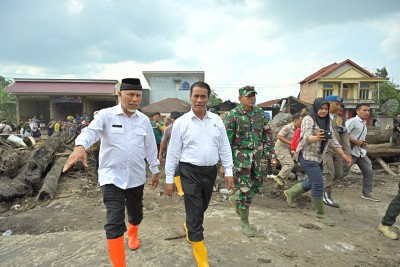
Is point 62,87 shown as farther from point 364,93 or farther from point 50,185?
point 364,93

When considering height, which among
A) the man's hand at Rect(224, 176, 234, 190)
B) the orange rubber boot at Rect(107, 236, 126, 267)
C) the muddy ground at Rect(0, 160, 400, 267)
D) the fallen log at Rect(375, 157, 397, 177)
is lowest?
the muddy ground at Rect(0, 160, 400, 267)

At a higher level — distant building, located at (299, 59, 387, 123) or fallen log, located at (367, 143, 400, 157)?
distant building, located at (299, 59, 387, 123)

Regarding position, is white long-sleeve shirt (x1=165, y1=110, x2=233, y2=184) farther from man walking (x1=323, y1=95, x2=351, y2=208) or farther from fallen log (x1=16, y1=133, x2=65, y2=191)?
fallen log (x1=16, y1=133, x2=65, y2=191)

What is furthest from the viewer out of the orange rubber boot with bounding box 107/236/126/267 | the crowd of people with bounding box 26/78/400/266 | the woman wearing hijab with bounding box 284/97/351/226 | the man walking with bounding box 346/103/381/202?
the man walking with bounding box 346/103/381/202

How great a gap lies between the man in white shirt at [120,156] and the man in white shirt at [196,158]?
0.35 meters

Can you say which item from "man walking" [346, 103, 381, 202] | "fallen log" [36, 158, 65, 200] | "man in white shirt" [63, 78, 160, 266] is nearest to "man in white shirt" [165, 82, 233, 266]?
"man in white shirt" [63, 78, 160, 266]

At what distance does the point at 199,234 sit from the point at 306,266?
122 centimetres

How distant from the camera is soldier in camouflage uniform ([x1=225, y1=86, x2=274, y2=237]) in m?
3.36

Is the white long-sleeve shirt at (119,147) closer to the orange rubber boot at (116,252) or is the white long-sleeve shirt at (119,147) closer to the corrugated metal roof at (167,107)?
the orange rubber boot at (116,252)

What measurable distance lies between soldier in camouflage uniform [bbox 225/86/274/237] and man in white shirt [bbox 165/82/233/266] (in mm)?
484

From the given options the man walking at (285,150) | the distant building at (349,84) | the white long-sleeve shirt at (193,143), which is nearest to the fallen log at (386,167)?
the man walking at (285,150)

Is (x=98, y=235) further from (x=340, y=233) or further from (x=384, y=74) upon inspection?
(x=384, y=74)

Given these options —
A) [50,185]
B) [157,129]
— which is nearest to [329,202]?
[157,129]

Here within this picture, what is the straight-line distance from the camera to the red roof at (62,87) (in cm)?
2261
